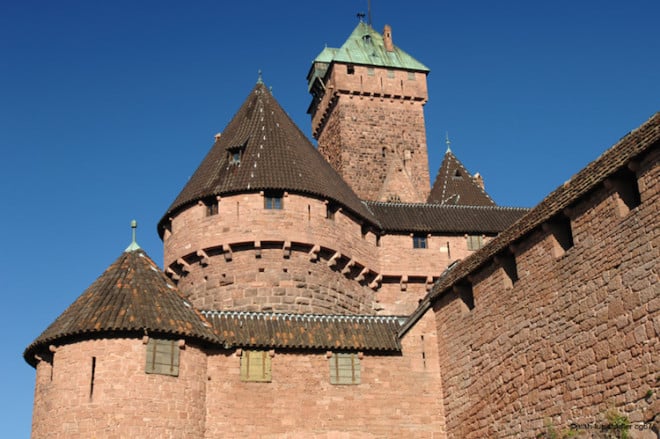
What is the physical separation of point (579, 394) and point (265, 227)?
35.7ft

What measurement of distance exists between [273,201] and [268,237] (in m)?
1.13

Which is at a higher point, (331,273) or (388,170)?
(388,170)

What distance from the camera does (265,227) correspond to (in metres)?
22.4

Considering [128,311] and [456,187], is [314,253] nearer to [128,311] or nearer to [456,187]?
[128,311]

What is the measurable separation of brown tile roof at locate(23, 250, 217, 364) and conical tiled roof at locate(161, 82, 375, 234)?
5013 millimetres

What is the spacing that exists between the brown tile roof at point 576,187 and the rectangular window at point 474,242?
306 inches

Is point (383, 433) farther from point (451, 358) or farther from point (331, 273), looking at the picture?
point (331, 273)

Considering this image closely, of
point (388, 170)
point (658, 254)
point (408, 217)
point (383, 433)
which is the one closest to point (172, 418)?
point (383, 433)

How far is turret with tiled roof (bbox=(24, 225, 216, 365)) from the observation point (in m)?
16.5

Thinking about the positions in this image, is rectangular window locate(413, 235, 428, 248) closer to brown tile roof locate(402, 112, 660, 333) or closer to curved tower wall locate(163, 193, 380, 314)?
curved tower wall locate(163, 193, 380, 314)

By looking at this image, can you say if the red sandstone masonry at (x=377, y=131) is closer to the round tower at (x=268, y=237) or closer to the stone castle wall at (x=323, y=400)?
the round tower at (x=268, y=237)

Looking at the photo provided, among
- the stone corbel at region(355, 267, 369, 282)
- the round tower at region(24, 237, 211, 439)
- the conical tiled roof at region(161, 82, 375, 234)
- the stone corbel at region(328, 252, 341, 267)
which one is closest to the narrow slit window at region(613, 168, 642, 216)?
the round tower at region(24, 237, 211, 439)

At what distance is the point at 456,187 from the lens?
31875 millimetres

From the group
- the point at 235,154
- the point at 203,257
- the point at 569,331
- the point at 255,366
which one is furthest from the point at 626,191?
the point at 235,154
